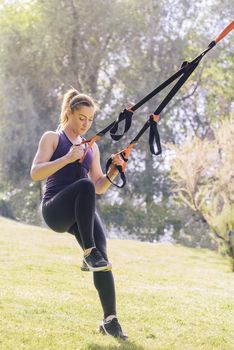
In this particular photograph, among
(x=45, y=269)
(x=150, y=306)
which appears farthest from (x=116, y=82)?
(x=150, y=306)

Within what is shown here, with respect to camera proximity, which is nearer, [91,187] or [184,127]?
[91,187]

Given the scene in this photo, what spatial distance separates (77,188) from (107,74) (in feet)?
58.8

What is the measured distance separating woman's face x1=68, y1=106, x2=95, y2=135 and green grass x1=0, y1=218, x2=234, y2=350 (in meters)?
1.40

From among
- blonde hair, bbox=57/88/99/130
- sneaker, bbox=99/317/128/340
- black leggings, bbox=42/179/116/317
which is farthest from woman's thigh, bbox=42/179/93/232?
sneaker, bbox=99/317/128/340

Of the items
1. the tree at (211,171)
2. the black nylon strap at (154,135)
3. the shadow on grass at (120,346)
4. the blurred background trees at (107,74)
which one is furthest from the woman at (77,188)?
the blurred background trees at (107,74)

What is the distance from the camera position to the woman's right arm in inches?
137

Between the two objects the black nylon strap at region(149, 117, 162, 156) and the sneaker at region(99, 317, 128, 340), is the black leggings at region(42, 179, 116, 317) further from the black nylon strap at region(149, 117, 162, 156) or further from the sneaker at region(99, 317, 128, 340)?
the black nylon strap at region(149, 117, 162, 156)

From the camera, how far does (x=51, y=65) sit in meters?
20.2

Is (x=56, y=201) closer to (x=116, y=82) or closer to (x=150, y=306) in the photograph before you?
(x=150, y=306)

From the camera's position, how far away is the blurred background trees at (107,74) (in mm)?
19938

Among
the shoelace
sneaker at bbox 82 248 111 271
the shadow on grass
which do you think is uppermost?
the shoelace

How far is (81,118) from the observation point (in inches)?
148

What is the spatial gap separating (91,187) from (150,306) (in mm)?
2055

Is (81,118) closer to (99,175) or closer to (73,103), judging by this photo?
(73,103)
